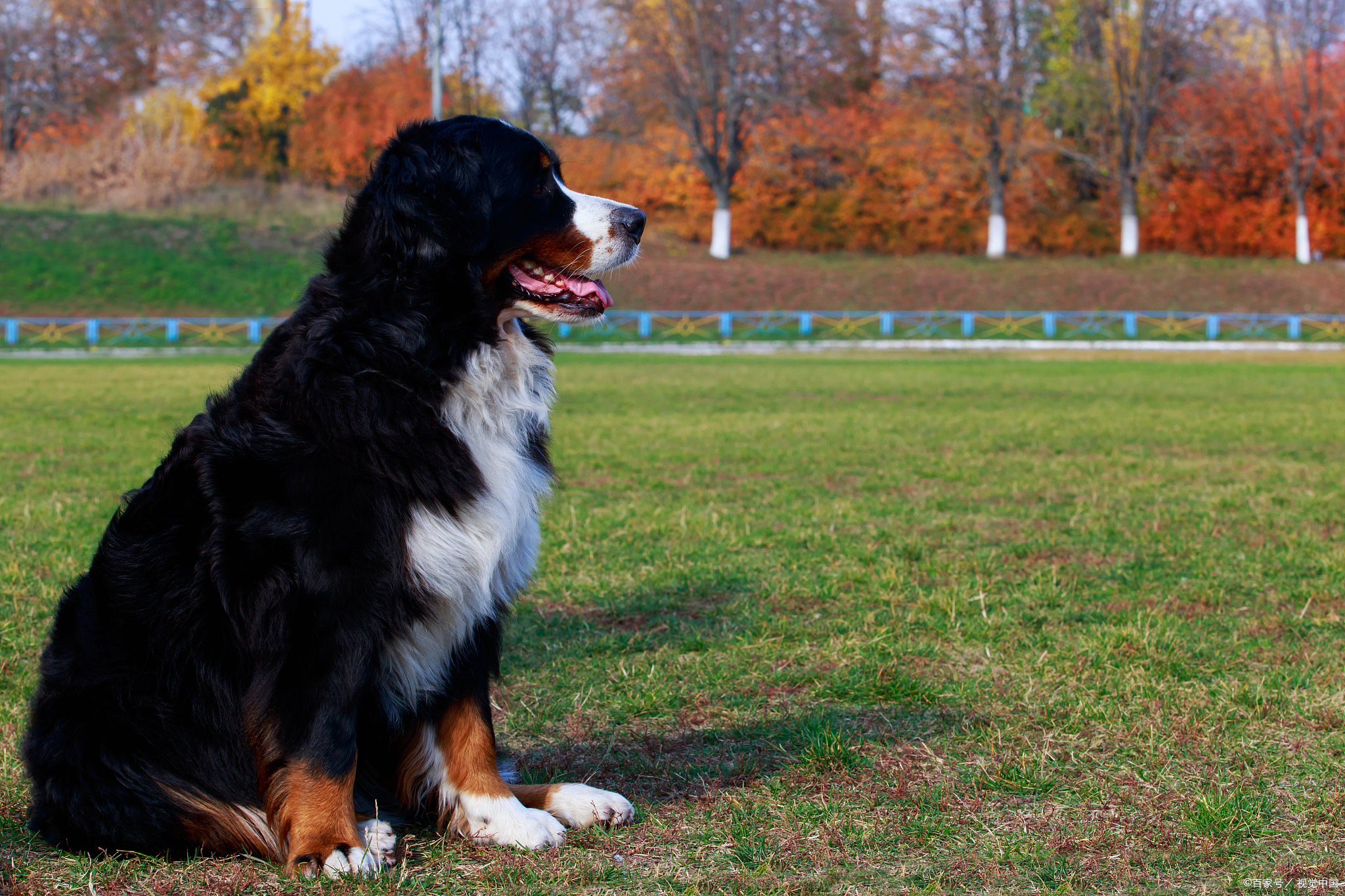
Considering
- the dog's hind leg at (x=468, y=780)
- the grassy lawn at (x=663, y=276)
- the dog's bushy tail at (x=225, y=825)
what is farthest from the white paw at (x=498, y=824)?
the grassy lawn at (x=663, y=276)

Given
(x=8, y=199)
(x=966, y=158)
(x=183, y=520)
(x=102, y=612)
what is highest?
(x=966, y=158)

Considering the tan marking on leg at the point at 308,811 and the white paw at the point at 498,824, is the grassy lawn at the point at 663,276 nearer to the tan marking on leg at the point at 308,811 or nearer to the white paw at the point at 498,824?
the white paw at the point at 498,824

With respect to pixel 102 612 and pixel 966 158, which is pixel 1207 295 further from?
pixel 102 612

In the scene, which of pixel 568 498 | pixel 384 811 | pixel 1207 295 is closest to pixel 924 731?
pixel 384 811

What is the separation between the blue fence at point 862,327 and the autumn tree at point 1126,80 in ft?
32.1

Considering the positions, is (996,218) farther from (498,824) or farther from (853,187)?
(498,824)

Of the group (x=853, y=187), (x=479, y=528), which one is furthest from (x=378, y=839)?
(x=853, y=187)

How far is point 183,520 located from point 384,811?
95 cm

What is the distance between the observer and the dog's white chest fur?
2.72 metres

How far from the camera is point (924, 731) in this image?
3895 millimetres

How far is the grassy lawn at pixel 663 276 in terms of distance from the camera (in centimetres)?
3647

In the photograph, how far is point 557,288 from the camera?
3.08m

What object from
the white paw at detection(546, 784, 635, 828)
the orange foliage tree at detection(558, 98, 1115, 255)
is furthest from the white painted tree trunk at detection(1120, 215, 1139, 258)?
the white paw at detection(546, 784, 635, 828)

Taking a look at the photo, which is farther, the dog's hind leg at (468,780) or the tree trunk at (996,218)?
the tree trunk at (996,218)
